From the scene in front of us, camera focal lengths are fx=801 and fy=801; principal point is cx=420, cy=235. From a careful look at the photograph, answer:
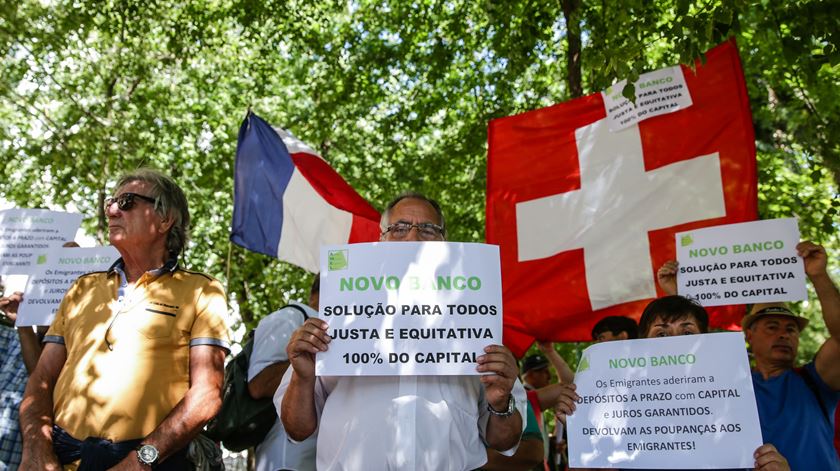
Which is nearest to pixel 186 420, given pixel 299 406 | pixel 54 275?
pixel 299 406

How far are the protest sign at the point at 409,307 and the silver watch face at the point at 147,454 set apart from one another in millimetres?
761

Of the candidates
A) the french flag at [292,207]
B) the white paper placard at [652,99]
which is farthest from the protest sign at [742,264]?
the french flag at [292,207]

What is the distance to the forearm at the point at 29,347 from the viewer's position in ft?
13.5

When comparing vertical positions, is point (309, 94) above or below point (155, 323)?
above

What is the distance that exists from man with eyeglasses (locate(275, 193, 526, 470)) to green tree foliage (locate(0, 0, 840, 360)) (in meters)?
4.52

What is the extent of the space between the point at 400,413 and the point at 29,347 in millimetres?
2549

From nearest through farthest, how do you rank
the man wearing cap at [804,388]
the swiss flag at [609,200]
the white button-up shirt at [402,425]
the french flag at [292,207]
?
the white button-up shirt at [402,425] → the man wearing cap at [804,388] → the swiss flag at [609,200] → the french flag at [292,207]

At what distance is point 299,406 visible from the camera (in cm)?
272

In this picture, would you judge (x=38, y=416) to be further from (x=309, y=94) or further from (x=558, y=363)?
(x=309, y=94)

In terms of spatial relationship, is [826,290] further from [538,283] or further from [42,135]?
[42,135]

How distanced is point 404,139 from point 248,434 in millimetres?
10293

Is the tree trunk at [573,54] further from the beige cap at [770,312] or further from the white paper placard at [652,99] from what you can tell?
the beige cap at [770,312]

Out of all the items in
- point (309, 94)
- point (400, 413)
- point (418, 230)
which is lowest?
point (400, 413)

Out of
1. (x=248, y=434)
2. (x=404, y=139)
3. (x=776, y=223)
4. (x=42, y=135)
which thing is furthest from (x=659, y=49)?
(x=42, y=135)
